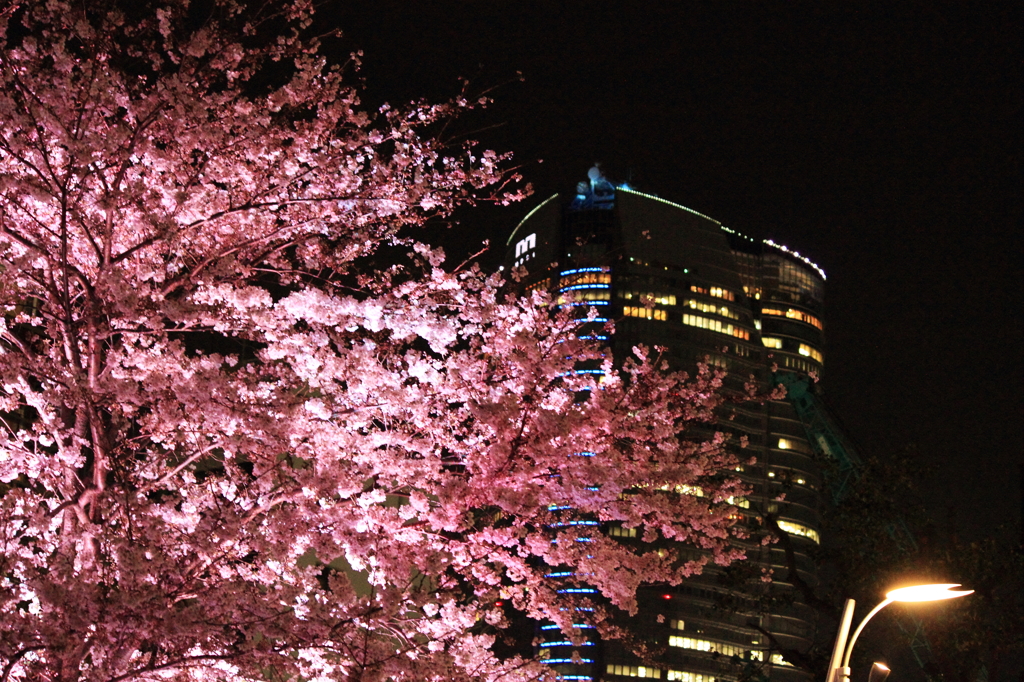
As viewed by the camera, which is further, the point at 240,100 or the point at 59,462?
the point at 240,100

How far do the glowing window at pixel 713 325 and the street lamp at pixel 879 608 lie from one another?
8092 centimetres

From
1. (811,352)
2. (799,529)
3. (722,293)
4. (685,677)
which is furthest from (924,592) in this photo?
(811,352)

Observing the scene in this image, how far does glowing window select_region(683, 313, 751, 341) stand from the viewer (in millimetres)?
90600

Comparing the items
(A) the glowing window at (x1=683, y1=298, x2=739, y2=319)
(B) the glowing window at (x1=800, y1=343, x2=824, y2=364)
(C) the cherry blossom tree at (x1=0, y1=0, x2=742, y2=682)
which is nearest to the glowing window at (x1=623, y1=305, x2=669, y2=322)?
(A) the glowing window at (x1=683, y1=298, x2=739, y2=319)

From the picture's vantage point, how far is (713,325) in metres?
91.8

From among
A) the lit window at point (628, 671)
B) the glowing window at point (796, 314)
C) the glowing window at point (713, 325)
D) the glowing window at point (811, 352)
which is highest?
the glowing window at point (796, 314)

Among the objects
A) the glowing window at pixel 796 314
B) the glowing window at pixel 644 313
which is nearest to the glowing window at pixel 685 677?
the glowing window at pixel 644 313

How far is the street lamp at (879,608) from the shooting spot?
9.21 m

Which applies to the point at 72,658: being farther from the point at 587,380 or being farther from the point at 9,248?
the point at 587,380

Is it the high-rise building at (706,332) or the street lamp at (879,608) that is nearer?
the street lamp at (879,608)

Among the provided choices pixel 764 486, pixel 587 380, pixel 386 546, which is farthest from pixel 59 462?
pixel 764 486

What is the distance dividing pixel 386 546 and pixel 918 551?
11094 mm

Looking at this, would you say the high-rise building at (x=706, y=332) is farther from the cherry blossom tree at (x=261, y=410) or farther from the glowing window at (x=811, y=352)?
the cherry blossom tree at (x=261, y=410)

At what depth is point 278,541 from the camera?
8.41m
